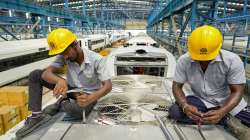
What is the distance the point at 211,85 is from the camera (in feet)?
8.02

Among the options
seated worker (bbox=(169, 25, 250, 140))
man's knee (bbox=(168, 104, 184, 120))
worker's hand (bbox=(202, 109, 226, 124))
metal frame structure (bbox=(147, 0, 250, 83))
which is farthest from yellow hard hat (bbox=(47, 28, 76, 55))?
metal frame structure (bbox=(147, 0, 250, 83))

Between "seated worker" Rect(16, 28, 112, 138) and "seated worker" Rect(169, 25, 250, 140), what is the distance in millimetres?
885

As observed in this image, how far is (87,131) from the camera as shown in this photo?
214cm

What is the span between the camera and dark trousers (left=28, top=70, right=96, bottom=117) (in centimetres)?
263

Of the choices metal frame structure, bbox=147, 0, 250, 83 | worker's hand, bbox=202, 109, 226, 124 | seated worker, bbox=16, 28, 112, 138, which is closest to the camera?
worker's hand, bbox=202, 109, 226, 124

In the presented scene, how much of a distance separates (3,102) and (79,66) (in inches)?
144

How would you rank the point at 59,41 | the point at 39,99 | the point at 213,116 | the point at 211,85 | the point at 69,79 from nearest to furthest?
the point at 213,116 → the point at 211,85 → the point at 59,41 → the point at 39,99 → the point at 69,79

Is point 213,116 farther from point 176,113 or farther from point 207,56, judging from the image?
point 207,56

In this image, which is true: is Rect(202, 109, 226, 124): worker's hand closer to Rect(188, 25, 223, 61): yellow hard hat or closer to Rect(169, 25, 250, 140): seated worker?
Rect(169, 25, 250, 140): seated worker

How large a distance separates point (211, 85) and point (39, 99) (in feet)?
6.60

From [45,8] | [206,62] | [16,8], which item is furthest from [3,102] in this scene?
[45,8]

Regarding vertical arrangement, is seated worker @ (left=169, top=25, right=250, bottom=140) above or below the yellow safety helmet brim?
below

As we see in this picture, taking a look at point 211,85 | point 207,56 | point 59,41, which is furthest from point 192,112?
point 59,41

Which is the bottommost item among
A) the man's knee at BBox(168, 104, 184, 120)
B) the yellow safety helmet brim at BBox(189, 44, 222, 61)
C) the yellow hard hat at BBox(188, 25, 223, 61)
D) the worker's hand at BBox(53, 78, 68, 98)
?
the man's knee at BBox(168, 104, 184, 120)
